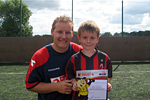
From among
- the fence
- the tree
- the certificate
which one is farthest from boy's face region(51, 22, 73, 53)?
the tree

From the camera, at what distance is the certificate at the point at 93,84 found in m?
Result: 1.63

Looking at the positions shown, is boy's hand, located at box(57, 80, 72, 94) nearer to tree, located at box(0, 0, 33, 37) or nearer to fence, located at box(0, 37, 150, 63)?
fence, located at box(0, 37, 150, 63)

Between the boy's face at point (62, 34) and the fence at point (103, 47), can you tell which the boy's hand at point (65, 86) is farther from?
the fence at point (103, 47)

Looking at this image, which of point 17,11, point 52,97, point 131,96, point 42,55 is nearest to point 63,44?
point 42,55

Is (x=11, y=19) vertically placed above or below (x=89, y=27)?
above

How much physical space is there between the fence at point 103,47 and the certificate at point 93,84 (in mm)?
8730

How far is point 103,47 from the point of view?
10477mm

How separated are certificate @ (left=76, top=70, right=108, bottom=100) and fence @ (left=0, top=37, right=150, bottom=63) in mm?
8730

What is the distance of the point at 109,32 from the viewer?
10758 mm

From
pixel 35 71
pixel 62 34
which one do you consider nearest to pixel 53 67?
pixel 35 71

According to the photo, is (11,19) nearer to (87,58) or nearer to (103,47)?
(103,47)

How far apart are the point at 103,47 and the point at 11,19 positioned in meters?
22.3

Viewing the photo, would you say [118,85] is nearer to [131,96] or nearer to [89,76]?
[131,96]

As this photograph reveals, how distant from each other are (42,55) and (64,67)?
289 millimetres
